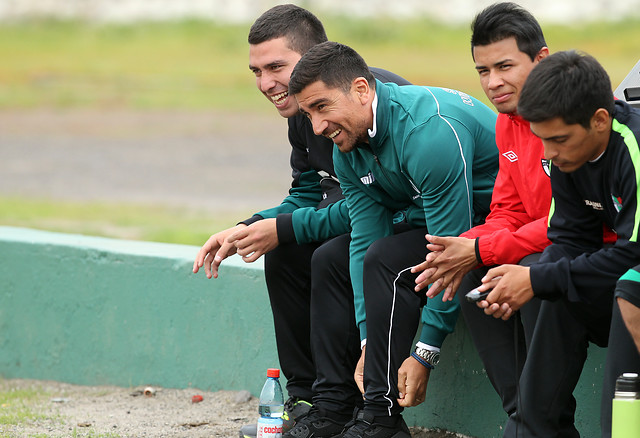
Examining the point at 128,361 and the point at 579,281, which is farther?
the point at 128,361

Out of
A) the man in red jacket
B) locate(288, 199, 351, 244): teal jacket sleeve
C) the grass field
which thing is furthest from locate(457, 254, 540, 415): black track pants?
the grass field

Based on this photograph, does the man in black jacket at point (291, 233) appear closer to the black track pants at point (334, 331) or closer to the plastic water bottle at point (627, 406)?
the black track pants at point (334, 331)

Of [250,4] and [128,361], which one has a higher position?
[250,4]

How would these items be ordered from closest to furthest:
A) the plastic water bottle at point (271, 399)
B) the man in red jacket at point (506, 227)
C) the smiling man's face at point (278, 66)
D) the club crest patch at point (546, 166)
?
the man in red jacket at point (506, 227)
the club crest patch at point (546, 166)
the plastic water bottle at point (271, 399)
the smiling man's face at point (278, 66)

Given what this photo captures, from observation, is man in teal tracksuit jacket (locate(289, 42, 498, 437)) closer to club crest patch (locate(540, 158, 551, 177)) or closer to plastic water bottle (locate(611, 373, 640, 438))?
club crest patch (locate(540, 158, 551, 177))

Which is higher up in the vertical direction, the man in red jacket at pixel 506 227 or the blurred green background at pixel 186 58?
the blurred green background at pixel 186 58

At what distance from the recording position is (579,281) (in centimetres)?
303

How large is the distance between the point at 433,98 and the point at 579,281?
1.02 meters

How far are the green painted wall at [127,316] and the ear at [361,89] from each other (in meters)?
1.38

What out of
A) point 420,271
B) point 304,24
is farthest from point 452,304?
point 304,24

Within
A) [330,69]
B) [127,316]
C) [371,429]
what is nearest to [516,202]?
[330,69]

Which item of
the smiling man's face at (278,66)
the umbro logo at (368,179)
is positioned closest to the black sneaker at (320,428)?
the umbro logo at (368,179)

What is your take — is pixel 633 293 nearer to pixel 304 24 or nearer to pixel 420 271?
pixel 420 271

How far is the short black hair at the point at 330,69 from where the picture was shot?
12.1 feet
